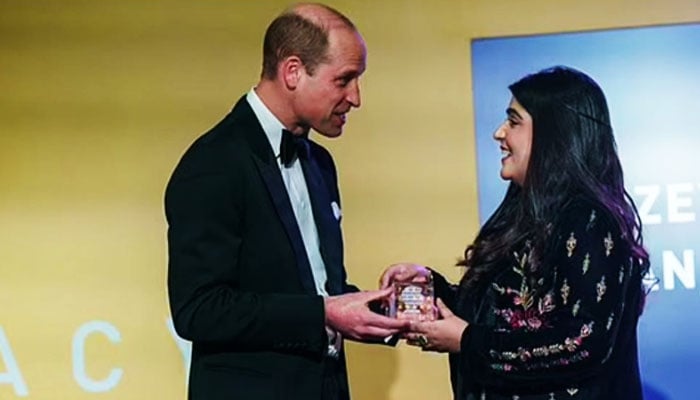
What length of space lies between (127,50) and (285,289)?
1.14 meters

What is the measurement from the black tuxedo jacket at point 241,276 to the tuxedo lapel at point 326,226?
75 millimetres

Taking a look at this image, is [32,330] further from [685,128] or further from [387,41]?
[685,128]

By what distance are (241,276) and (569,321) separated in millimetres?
494

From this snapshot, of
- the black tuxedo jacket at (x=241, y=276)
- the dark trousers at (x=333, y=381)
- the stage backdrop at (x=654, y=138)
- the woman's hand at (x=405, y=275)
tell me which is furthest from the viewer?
the stage backdrop at (x=654, y=138)

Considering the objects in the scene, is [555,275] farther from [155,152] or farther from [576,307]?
[155,152]

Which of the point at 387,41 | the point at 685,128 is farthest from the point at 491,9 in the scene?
the point at 685,128

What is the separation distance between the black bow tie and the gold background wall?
681 mm

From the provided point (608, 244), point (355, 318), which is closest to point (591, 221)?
point (608, 244)

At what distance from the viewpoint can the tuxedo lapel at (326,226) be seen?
1.50 m

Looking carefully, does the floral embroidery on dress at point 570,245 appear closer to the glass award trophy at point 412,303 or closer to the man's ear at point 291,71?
the glass award trophy at point 412,303

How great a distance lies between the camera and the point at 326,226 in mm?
1530

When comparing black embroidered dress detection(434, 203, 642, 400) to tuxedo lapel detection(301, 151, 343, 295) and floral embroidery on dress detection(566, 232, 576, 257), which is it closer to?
floral embroidery on dress detection(566, 232, 576, 257)

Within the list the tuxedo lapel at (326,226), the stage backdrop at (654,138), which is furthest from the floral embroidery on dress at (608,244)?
the stage backdrop at (654,138)

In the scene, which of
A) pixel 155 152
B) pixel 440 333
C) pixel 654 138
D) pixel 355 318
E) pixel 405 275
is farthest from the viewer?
pixel 155 152
